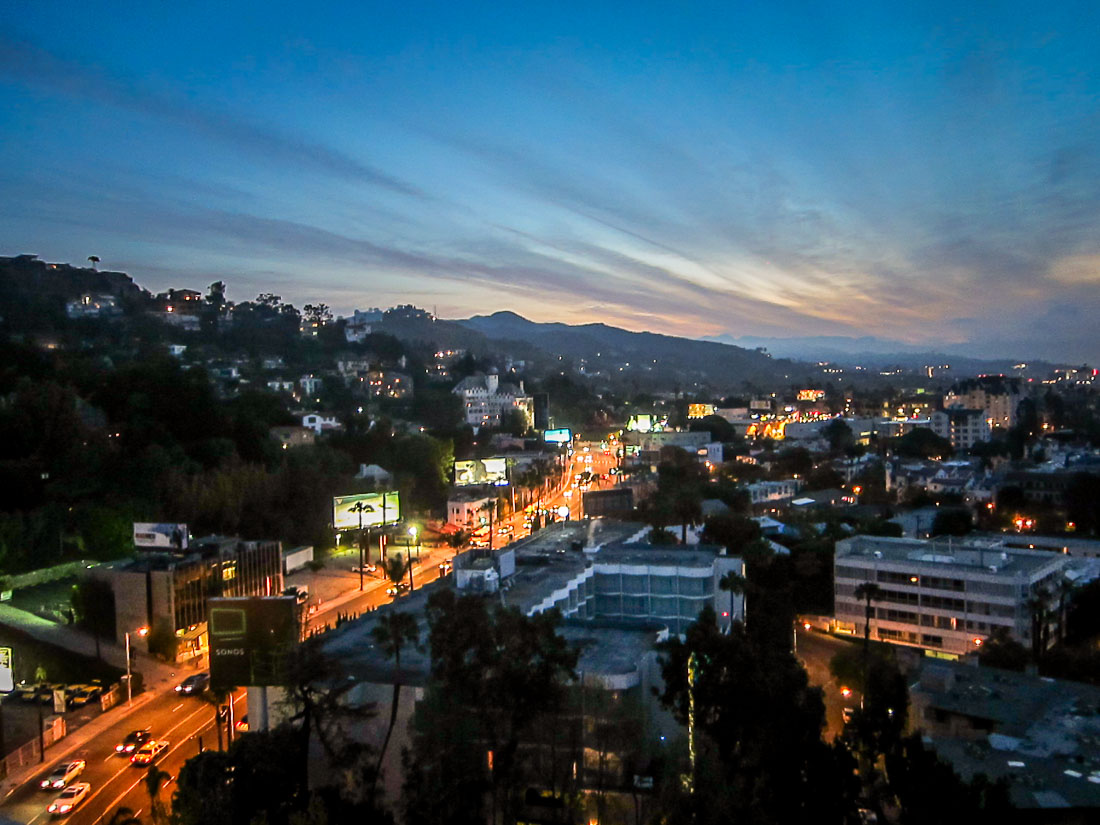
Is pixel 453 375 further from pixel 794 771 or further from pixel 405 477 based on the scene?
pixel 794 771

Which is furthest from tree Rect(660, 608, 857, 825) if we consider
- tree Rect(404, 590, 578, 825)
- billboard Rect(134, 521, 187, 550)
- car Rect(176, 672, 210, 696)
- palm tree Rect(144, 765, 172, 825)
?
billboard Rect(134, 521, 187, 550)

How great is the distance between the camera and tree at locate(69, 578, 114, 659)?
1455 cm

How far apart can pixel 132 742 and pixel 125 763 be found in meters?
0.38

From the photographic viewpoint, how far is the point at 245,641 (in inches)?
343

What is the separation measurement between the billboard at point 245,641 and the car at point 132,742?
7.18ft

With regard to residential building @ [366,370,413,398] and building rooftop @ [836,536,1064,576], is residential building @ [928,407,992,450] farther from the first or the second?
building rooftop @ [836,536,1064,576]

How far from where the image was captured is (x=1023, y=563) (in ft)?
50.5

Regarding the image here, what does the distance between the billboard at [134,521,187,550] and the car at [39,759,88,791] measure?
6.87m

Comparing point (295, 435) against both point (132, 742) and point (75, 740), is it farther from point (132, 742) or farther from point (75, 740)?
point (132, 742)

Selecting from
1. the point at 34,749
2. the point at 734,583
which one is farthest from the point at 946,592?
the point at 34,749

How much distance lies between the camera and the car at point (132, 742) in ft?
33.0

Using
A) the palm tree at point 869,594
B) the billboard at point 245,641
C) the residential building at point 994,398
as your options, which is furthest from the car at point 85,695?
the residential building at point 994,398

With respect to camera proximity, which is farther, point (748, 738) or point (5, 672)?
point (5, 672)

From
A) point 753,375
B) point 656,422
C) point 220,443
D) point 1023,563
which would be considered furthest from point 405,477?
point 753,375
